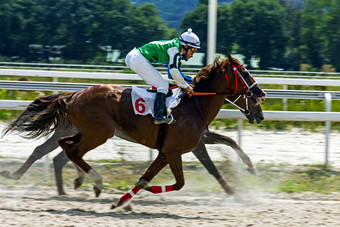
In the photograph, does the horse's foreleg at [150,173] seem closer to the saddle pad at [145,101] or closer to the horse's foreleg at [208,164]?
the saddle pad at [145,101]

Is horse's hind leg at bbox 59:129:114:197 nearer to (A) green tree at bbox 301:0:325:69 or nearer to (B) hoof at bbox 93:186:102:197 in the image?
(B) hoof at bbox 93:186:102:197

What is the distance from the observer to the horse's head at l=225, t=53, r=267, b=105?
5613 millimetres

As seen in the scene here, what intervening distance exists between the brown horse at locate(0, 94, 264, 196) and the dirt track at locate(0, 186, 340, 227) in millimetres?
182

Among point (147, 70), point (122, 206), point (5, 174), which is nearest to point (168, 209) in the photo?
point (122, 206)

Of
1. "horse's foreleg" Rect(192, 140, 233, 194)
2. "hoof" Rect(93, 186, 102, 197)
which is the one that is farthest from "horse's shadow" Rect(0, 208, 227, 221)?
"horse's foreleg" Rect(192, 140, 233, 194)

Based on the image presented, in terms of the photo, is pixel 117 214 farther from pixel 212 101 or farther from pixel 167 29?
pixel 167 29

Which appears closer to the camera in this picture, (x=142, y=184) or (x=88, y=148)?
(x=142, y=184)

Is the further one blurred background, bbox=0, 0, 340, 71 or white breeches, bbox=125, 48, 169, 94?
blurred background, bbox=0, 0, 340, 71

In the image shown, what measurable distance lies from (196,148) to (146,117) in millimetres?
814

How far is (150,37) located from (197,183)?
996cm

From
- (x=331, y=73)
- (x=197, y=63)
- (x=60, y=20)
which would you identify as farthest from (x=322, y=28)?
(x=60, y=20)

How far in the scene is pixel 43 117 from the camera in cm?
571

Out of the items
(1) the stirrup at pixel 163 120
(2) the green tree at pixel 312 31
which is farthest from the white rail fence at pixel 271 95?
(2) the green tree at pixel 312 31

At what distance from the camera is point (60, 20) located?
56.6 feet
